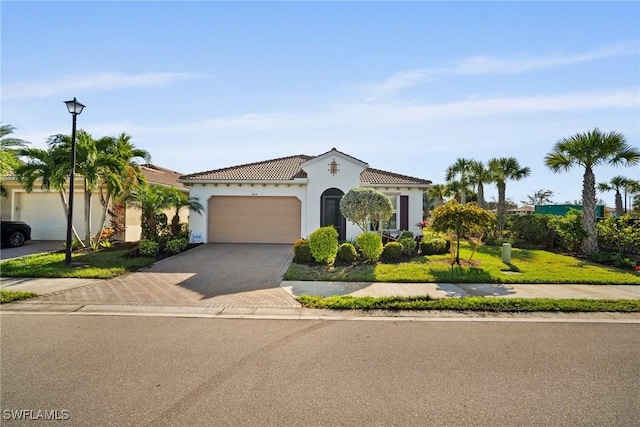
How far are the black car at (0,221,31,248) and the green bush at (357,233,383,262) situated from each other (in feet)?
52.5

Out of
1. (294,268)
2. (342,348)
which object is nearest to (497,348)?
(342,348)

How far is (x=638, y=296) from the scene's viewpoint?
25.2 feet

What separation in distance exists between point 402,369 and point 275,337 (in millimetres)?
2065

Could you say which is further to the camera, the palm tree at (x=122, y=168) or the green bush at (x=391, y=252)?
the palm tree at (x=122, y=168)

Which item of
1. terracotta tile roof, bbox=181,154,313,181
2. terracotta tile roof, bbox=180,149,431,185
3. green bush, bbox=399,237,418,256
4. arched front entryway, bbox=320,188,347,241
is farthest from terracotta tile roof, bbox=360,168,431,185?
green bush, bbox=399,237,418,256

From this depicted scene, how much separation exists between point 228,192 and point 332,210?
548 cm

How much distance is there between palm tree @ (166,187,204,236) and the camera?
45.2 feet

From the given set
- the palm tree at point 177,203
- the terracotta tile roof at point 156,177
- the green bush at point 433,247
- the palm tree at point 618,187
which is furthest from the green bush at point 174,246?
the palm tree at point 618,187

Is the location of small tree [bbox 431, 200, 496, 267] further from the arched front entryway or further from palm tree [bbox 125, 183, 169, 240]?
palm tree [bbox 125, 183, 169, 240]

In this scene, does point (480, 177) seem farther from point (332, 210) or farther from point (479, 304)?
point (479, 304)

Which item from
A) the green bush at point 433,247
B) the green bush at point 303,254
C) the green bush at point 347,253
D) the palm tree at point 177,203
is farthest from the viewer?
the palm tree at point 177,203

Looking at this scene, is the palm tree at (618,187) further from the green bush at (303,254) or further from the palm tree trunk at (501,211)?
the green bush at (303,254)

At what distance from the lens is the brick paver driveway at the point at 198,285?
6953mm

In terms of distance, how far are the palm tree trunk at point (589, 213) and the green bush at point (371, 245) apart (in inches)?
383
